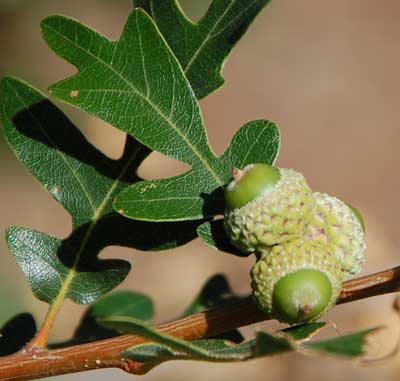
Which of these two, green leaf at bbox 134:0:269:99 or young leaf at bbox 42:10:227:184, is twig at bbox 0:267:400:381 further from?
green leaf at bbox 134:0:269:99

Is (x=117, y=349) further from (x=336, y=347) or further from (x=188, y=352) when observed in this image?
(x=336, y=347)

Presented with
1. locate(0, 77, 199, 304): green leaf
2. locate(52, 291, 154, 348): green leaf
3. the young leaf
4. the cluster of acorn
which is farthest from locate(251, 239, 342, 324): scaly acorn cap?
locate(52, 291, 154, 348): green leaf

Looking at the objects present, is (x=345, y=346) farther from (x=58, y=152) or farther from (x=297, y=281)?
(x=58, y=152)

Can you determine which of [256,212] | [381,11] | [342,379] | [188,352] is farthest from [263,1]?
[381,11]

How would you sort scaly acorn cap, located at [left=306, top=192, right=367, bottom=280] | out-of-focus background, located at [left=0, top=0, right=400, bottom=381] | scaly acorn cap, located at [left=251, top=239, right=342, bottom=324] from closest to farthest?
scaly acorn cap, located at [left=251, top=239, right=342, bottom=324]
scaly acorn cap, located at [left=306, top=192, right=367, bottom=280]
out-of-focus background, located at [left=0, top=0, right=400, bottom=381]

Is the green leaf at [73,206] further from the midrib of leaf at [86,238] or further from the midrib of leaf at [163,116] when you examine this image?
the midrib of leaf at [163,116]

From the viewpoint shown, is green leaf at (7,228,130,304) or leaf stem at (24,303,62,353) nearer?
leaf stem at (24,303,62,353)

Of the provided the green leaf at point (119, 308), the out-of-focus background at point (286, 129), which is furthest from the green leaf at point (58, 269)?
the out-of-focus background at point (286, 129)
